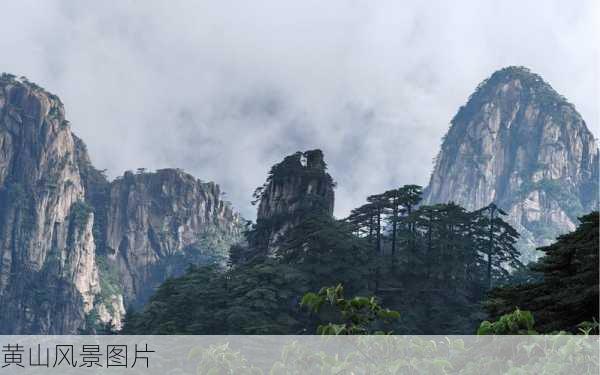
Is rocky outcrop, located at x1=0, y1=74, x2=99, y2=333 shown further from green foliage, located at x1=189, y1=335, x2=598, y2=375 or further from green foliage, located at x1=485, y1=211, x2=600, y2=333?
green foliage, located at x1=189, y1=335, x2=598, y2=375

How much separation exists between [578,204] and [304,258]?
447 feet

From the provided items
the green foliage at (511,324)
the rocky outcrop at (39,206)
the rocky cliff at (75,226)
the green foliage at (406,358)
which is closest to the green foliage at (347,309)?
the green foliage at (406,358)

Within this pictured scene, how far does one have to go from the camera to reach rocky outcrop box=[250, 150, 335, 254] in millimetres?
62125

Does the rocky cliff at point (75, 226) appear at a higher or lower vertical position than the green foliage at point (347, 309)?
higher

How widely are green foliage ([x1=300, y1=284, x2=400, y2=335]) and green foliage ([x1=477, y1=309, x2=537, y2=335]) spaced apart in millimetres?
894

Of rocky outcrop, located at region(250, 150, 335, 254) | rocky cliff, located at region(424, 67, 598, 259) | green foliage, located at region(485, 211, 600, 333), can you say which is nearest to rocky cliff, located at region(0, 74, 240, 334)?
rocky outcrop, located at region(250, 150, 335, 254)

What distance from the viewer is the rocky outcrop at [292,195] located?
62125 millimetres

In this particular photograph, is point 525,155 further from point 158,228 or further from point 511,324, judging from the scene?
point 511,324

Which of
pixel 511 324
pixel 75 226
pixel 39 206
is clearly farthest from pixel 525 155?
pixel 511 324

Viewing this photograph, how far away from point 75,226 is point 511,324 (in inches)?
4932

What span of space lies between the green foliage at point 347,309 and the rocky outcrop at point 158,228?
13322 centimetres

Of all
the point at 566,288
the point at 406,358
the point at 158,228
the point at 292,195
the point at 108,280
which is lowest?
the point at 406,358

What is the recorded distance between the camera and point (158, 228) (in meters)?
149

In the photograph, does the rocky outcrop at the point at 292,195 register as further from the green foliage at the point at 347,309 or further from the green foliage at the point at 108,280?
the green foliage at the point at 108,280
